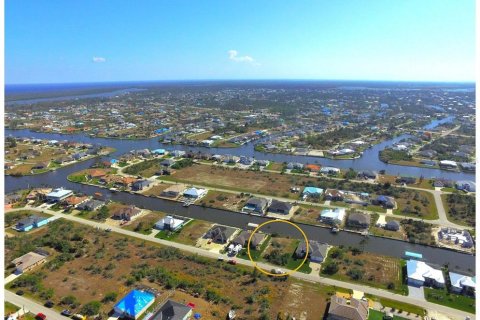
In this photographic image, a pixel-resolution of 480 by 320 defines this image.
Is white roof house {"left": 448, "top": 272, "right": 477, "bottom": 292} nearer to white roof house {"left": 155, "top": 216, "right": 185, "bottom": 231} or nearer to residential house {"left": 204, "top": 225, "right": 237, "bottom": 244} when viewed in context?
residential house {"left": 204, "top": 225, "right": 237, "bottom": 244}

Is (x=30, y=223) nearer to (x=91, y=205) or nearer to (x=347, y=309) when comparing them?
(x=91, y=205)

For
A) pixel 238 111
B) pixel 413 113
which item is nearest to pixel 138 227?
pixel 238 111

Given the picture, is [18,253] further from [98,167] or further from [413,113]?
[413,113]

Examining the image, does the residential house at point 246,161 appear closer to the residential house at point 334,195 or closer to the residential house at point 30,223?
the residential house at point 334,195

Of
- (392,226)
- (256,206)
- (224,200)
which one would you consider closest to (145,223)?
(224,200)

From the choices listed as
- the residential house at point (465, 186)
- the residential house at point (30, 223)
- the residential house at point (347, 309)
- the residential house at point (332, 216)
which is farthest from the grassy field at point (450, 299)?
the residential house at point (30, 223)

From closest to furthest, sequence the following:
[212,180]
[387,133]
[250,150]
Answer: [212,180]
[250,150]
[387,133]

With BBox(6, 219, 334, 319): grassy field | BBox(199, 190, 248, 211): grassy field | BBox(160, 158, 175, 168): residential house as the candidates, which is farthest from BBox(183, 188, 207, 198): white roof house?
BBox(160, 158, 175, 168): residential house
